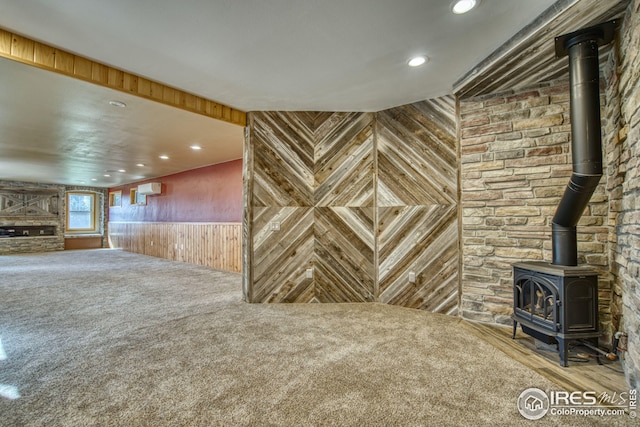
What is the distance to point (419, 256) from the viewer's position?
11.2 feet

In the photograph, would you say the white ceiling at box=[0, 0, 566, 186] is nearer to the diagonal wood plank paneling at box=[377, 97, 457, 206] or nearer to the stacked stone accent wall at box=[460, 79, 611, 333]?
the diagonal wood plank paneling at box=[377, 97, 457, 206]

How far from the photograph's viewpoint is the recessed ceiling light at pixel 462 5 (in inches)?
72.4

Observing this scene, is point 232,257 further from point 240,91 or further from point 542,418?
point 542,418

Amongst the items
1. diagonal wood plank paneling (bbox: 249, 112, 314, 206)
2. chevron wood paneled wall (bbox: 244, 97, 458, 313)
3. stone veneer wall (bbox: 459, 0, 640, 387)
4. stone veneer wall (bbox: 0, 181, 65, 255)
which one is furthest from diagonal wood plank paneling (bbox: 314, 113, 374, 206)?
stone veneer wall (bbox: 0, 181, 65, 255)

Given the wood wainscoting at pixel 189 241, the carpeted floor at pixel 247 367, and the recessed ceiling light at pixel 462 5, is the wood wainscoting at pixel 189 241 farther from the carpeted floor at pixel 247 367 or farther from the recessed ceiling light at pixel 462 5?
the recessed ceiling light at pixel 462 5

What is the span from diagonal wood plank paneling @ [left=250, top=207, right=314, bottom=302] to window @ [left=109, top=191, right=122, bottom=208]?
919 centimetres

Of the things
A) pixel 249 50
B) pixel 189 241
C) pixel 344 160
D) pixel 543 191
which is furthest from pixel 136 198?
pixel 543 191

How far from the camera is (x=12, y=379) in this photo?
75.6 inches

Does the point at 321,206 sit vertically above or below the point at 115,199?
below

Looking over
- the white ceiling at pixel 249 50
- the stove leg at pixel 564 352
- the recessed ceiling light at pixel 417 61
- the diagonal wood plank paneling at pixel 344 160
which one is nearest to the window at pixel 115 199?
the white ceiling at pixel 249 50

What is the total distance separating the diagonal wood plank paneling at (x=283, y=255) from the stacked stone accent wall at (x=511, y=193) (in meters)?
1.87

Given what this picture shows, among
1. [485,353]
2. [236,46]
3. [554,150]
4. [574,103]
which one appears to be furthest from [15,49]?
[554,150]

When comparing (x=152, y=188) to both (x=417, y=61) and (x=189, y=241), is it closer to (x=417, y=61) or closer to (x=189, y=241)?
(x=189, y=241)

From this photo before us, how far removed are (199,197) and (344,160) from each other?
15.3 feet
